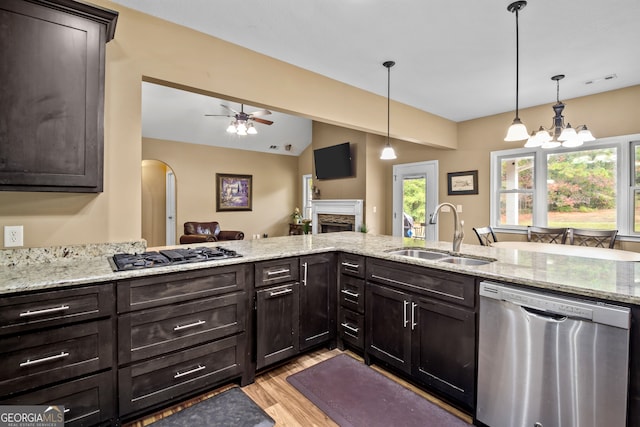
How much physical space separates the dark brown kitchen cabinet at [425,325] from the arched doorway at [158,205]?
6099mm

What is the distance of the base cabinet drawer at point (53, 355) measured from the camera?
1417 millimetres

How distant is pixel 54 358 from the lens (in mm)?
1506

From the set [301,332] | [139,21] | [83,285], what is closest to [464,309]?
[301,332]

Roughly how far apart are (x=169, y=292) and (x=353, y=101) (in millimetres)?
3040

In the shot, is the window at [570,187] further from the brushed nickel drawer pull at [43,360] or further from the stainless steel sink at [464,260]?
the brushed nickel drawer pull at [43,360]

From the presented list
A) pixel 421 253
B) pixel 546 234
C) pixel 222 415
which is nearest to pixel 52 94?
pixel 222 415

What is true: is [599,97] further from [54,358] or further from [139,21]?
[54,358]

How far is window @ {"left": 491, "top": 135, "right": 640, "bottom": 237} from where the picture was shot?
3.89 m

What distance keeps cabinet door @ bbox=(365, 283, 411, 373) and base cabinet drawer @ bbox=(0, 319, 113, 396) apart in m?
1.69

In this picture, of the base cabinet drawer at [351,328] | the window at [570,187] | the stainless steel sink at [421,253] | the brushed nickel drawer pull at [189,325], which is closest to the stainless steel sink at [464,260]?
the stainless steel sink at [421,253]

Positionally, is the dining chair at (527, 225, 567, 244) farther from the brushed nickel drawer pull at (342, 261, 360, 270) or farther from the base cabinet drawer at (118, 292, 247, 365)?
the base cabinet drawer at (118, 292, 247, 365)

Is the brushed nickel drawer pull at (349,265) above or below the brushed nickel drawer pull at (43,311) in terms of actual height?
above

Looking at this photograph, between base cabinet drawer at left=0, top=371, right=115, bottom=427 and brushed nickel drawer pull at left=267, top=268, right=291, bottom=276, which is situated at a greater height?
brushed nickel drawer pull at left=267, top=268, right=291, bottom=276

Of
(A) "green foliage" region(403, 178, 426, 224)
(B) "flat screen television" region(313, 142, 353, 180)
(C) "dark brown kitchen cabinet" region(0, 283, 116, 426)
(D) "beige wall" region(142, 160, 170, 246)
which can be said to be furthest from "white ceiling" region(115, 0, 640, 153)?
(D) "beige wall" region(142, 160, 170, 246)
